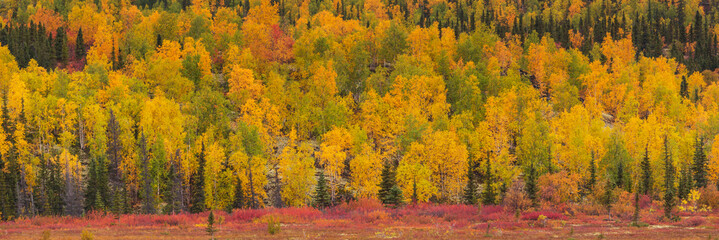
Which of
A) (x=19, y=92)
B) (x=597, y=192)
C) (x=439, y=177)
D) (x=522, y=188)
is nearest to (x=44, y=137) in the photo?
(x=19, y=92)

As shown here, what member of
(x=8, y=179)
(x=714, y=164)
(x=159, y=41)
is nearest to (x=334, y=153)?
(x=8, y=179)

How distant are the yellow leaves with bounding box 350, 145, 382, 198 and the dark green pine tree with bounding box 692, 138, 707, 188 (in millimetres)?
37656

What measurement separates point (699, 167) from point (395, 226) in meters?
47.3

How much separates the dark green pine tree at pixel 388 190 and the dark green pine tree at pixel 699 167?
3576 centimetres

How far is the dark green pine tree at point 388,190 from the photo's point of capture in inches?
2717

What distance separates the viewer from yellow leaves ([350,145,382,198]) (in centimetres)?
7581

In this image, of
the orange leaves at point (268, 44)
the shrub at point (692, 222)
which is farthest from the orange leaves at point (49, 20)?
the shrub at point (692, 222)

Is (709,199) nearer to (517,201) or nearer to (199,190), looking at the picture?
(517,201)

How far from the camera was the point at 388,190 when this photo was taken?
7231 cm

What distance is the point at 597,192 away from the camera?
63688 mm

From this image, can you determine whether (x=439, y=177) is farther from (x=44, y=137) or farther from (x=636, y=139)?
(x=44, y=137)

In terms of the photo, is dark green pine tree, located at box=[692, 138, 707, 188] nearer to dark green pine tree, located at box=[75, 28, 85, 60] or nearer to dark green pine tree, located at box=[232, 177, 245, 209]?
dark green pine tree, located at box=[232, 177, 245, 209]

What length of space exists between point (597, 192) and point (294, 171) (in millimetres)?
33437

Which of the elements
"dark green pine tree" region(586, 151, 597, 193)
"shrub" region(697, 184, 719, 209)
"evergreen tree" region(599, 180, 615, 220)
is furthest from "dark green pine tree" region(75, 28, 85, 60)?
"shrub" region(697, 184, 719, 209)
